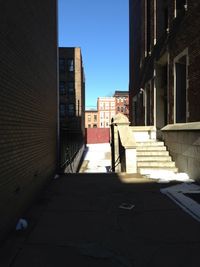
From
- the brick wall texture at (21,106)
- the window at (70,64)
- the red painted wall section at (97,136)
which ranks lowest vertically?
the red painted wall section at (97,136)

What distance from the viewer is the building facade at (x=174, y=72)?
1094 centimetres

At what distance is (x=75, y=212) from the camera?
257 inches

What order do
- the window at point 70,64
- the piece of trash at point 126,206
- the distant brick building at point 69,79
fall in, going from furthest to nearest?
the window at point 70,64 → the distant brick building at point 69,79 → the piece of trash at point 126,206

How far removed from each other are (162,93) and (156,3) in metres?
4.79

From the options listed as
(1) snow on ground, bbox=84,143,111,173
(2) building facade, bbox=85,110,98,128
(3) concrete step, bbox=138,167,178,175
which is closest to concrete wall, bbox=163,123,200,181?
(3) concrete step, bbox=138,167,178,175

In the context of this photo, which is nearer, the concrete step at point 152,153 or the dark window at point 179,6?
the dark window at point 179,6

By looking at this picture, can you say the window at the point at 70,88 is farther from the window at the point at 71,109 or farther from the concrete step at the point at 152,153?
the concrete step at the point at 152,153

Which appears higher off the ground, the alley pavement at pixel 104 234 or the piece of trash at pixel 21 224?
the piece of trash at pixel 21 224

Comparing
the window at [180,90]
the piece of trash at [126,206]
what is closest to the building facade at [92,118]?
the window at [180,90]

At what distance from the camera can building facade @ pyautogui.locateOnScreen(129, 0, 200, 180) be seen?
10.9m

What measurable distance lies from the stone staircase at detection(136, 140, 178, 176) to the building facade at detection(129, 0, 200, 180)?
1.07ft

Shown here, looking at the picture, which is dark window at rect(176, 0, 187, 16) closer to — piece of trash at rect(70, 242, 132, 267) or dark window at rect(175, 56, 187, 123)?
dark window at rect(175, 56, 187, 123)

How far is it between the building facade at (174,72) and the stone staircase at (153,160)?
33 centimetres

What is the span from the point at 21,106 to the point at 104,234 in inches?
115
